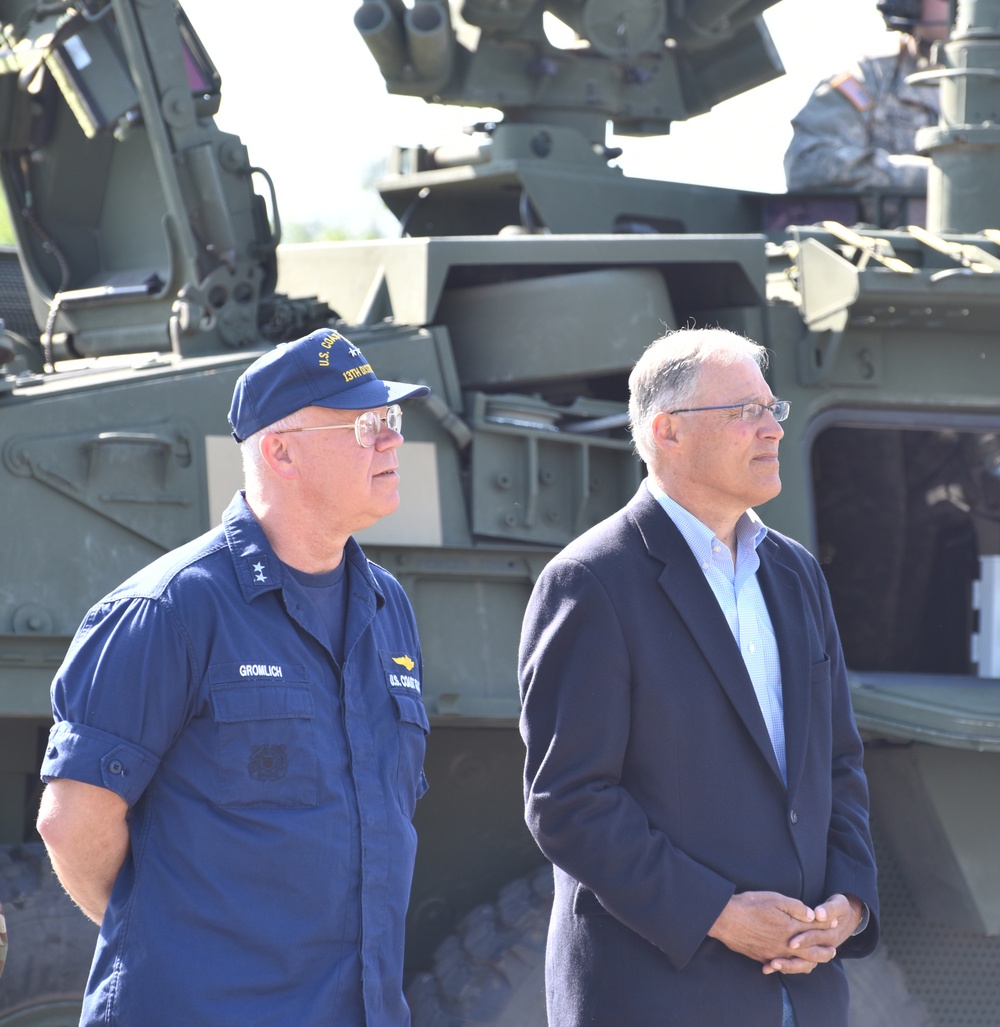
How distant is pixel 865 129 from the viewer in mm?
6855

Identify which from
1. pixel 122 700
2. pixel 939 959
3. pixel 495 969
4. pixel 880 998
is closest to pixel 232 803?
pixel 122 700

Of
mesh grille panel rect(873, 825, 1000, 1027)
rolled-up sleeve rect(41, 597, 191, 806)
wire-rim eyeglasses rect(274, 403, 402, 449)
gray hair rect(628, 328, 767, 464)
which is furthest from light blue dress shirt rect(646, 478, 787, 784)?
mesh grille panel rect(873, 825, 1000, 1027)

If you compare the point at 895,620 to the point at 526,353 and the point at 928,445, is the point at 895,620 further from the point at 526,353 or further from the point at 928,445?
the point at 526,353

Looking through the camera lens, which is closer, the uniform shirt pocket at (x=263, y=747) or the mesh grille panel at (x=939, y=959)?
the uniform shirt pocket at (x=263, y=747)

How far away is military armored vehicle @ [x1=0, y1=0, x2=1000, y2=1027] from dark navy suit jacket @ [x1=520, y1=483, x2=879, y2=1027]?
169cm

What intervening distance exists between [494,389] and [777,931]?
2.49 meters

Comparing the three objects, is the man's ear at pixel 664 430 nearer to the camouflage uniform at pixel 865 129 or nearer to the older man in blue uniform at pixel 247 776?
the older man in blue uniform at pixel 247 776

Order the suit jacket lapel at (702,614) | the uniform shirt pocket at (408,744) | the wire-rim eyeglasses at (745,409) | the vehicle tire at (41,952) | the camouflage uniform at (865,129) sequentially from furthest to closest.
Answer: the camouflage uniform at (865,129), the vehicle tire at (41,952), the wire-rim eyeglasses at (745,409), the suit jacket lapel at (702,614), the uniform shirt pocket at (408,744)

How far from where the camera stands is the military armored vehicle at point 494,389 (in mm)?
4441

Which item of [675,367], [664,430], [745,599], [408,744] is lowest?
[408,744]

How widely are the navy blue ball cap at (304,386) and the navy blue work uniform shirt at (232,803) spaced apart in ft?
0.81

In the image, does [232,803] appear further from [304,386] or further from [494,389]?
[494,389]

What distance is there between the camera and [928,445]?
603cm

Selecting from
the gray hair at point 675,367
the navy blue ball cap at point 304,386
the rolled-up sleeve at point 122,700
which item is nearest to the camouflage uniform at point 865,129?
the gray hair at point 675,367
